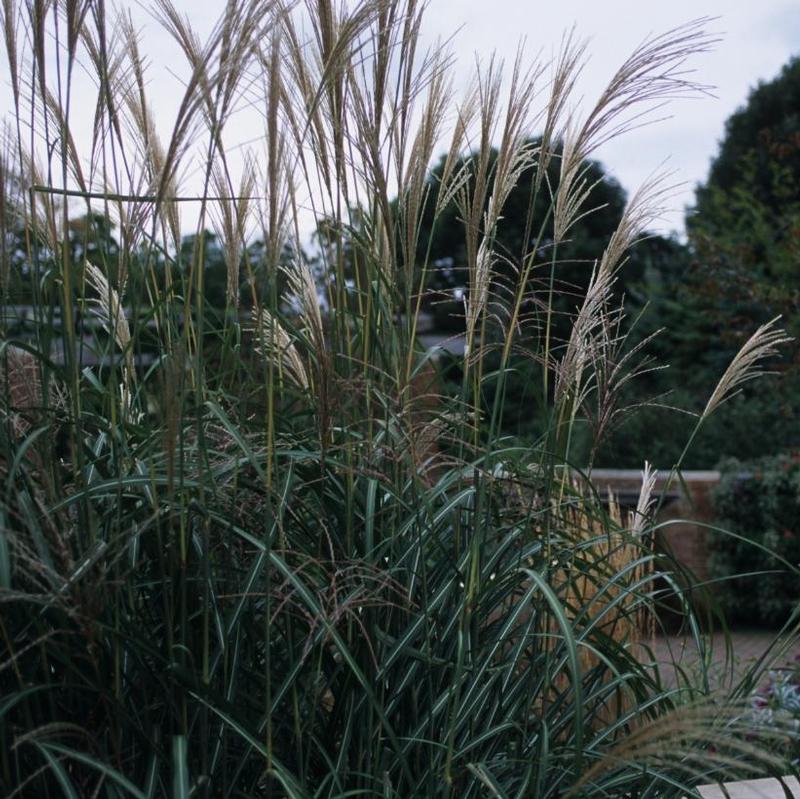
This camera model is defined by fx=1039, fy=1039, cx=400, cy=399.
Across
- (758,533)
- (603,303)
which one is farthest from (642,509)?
(758,533)

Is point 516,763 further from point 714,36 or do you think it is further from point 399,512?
point 714,36

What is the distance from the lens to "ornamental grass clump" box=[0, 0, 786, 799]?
1604 mm

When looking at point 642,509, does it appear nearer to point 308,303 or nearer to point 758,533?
point 308,303

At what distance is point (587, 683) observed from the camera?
7.07ft

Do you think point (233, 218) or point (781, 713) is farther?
point (233, 218)

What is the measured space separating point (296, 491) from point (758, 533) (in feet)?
21.3

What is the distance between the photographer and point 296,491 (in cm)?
198

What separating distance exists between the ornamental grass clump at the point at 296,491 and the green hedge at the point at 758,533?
18.4ft

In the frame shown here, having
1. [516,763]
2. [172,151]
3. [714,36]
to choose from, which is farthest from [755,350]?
[172,151]

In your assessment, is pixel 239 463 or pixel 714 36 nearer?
pixel 239 463

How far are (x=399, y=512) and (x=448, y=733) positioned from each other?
44cm

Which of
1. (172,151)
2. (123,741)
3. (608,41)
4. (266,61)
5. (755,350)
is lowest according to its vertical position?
(123,741)

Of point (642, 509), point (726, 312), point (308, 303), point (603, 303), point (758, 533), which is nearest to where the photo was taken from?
point (308, 303)

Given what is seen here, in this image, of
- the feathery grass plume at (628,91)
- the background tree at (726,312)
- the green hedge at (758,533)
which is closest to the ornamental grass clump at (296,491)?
the feathery grass plume at (628,91)
